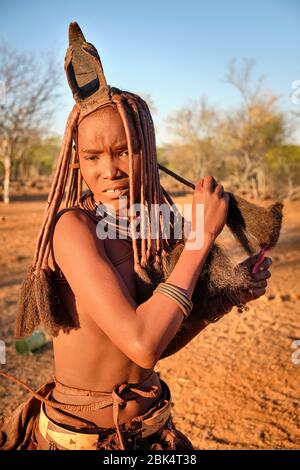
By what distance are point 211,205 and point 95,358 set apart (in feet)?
2.15

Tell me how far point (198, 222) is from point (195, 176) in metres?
33.2

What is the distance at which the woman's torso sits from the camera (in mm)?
1489

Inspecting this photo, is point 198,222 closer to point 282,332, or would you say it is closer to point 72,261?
point 72,261

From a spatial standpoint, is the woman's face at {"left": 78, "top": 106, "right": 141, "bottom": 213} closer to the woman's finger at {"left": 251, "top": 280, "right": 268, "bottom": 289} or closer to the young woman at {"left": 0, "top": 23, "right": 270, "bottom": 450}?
the young woman at {"left": 0, "top": 23, "right": 270, "bottom": 450}

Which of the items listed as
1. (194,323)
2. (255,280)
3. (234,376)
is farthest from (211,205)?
(234,376)

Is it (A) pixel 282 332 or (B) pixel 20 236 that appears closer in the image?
(A) pixel 282 332

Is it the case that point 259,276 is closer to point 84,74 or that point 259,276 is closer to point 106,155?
point 106,155

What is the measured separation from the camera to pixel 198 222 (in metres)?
1.40

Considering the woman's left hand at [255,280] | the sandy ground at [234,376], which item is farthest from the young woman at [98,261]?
the sandy ground at [234,376]

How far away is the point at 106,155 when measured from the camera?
1463 mm
